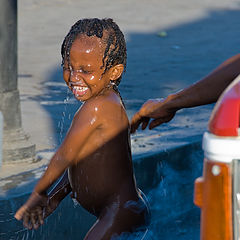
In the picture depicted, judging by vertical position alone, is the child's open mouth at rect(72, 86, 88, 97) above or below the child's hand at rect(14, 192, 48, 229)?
above

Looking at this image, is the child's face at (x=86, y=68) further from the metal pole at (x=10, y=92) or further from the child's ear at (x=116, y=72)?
the metal pole at (x=10, y=92)

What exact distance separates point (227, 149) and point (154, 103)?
1858 mm

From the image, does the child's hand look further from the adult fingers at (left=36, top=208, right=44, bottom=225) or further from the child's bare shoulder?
the child's bare shoulder

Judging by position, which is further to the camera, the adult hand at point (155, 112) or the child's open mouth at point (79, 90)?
the adult hand at point (155, 112)

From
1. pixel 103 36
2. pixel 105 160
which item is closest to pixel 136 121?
pixel 105 160

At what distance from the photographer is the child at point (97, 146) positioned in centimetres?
393

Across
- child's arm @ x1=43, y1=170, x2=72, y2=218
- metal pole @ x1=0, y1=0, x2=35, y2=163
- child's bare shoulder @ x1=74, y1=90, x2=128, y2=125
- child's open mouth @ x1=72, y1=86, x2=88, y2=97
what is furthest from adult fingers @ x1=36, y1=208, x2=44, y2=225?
metal pole @ x1=0, y1=0, x2=35, y2=163

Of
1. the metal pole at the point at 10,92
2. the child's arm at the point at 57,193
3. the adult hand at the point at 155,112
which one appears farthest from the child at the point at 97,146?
the metal pole at the point at 10,92

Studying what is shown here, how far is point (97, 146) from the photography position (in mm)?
3973

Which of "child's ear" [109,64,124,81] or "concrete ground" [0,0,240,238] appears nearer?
"child's ear" [109,64,124,81]

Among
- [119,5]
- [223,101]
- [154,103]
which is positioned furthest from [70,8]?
[223,101]

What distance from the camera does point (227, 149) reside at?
256cm

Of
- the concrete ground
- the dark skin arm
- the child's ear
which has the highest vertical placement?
the child's ear

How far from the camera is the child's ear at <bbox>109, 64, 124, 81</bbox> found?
4.07 metres
